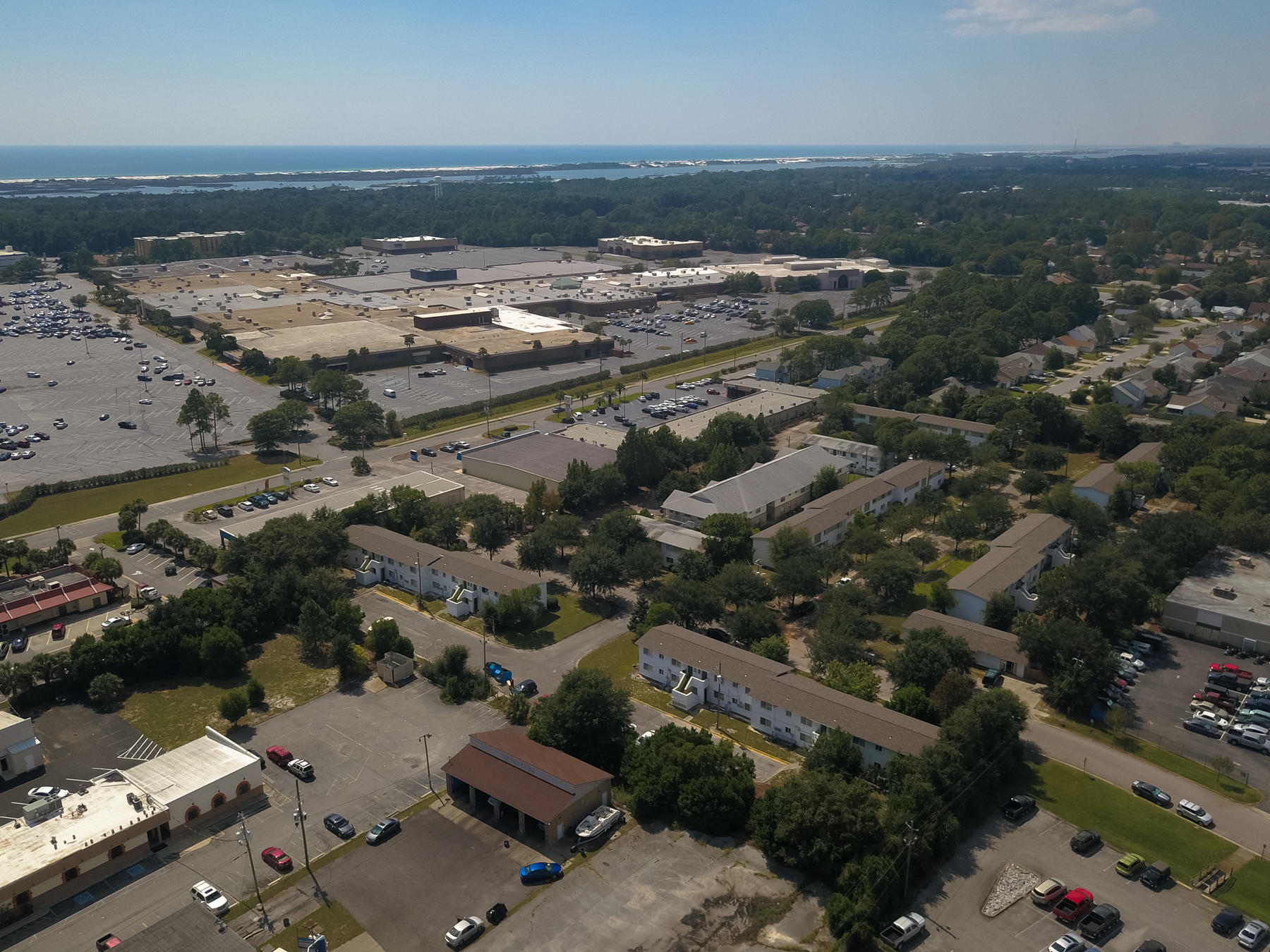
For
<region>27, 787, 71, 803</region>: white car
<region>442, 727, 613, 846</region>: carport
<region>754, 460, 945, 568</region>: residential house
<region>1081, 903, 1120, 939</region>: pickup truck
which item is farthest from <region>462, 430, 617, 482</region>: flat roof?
<region>1081, 903, 1120, 939</region>: pickup truck

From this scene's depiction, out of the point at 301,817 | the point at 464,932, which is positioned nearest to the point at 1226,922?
the point at 464,932

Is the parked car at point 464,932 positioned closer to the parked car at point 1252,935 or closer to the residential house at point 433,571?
the residential house at point 433,571

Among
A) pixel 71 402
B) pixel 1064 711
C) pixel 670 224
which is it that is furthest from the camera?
pixel 670 224

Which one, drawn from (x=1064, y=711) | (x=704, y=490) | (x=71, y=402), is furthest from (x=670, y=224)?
(x=1064, y=711)

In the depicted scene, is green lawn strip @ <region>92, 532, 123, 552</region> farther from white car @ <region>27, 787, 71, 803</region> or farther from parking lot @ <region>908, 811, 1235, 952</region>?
parking lot @ <region>908, 811, 1235, 952</region>

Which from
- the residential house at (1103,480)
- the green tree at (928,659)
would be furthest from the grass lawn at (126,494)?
the residential house at (1103,480)

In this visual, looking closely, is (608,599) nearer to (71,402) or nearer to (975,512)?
(975,512)
